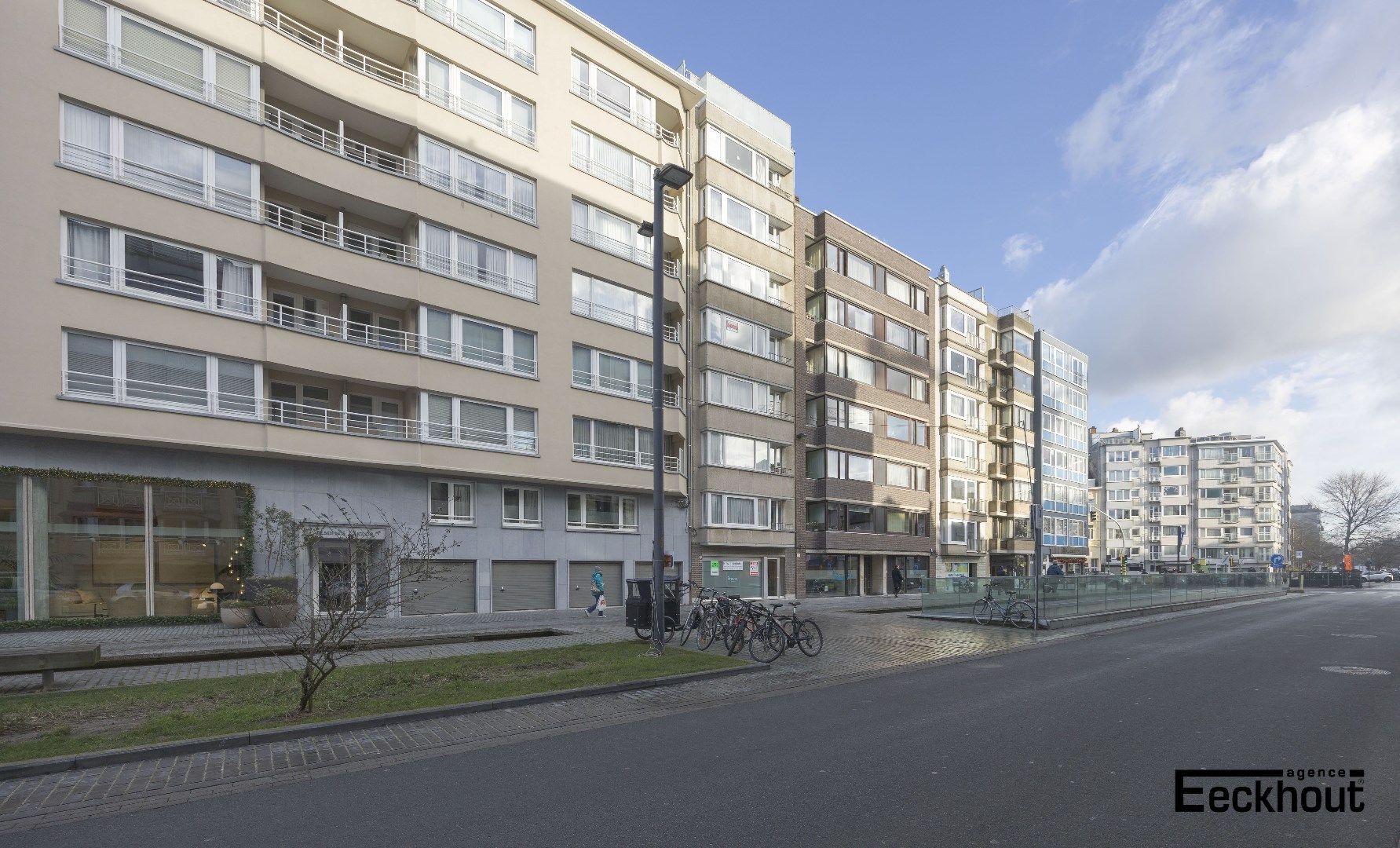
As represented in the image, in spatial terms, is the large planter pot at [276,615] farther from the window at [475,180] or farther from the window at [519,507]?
the window at [475,180]

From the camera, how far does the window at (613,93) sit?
31641 millimetres

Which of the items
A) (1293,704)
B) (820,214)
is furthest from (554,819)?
(820,214)

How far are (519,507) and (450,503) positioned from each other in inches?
107

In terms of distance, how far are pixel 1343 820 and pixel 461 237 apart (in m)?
27.1

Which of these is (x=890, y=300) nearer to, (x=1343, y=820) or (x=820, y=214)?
(x=820, y=214)

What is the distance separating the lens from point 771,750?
761cm

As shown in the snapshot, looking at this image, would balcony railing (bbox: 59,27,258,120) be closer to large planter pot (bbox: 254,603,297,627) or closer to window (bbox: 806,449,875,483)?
large planter pot (bbox: 254,603,297,627)

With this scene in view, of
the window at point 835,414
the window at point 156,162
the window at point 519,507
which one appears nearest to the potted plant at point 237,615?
the window at point 519,507

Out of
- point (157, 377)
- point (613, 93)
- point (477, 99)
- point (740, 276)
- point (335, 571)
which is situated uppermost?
point (613, 93)

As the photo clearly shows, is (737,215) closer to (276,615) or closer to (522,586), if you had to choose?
(522,586)

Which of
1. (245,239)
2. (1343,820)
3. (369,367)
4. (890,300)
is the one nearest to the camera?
(1343,820)

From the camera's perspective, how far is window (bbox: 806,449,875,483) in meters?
41.1

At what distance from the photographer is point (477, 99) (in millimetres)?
28016

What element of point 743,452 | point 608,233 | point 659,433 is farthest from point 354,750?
point 743,452
